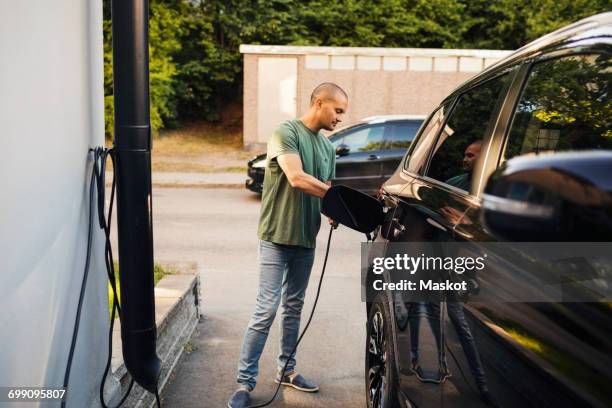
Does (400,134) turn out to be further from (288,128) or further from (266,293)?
(266,293)

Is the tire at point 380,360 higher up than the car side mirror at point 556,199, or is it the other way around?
the car side mirror at point 556,199

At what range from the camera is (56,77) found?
2656 mm

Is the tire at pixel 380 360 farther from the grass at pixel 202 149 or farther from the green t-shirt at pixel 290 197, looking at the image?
the grass at pixel 202 149

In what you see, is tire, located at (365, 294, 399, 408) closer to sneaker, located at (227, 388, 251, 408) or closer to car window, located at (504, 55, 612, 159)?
sneaker, located at (227, 388, 251, 408)

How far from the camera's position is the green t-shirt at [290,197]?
3.93 meters

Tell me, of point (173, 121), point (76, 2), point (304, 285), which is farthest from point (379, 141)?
point (173, 121)

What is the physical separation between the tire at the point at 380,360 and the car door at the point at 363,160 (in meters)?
9.02

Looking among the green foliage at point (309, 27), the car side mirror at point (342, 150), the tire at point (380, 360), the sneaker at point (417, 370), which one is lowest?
the tire at point (380, 360)

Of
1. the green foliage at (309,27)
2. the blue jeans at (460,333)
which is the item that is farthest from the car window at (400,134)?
the green foliage at (309,27)

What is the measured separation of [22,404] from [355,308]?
4.02 metres

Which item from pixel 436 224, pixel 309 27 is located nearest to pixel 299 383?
pixel 436 224

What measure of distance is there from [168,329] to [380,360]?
1.67 metres

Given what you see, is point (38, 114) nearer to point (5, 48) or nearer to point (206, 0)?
point (5, 48)

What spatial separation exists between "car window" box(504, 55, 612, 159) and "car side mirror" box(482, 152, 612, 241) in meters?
0.95
